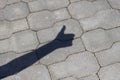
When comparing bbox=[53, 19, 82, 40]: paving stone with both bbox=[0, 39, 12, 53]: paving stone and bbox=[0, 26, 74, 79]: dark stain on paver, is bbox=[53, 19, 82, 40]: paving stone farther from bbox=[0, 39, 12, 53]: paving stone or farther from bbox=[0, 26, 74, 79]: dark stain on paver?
bbox=[0, 39, 12, 53]: paving stone

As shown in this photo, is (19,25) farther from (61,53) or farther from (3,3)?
(61,53)

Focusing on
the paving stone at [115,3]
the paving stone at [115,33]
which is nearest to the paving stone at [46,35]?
the paving stone at [115,33]

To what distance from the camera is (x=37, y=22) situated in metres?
3.81

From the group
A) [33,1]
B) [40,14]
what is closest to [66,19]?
[40,14]

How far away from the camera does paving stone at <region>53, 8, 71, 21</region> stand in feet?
12.6

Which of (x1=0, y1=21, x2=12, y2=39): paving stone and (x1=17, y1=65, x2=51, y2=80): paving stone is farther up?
(x1=0, y1=21, x2=12, y2=39): paving stone

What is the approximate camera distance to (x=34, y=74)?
327 cm

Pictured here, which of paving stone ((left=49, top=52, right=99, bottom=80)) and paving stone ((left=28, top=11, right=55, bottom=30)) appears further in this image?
paving stone ((left=28, top=11, right=55, bottom=30))

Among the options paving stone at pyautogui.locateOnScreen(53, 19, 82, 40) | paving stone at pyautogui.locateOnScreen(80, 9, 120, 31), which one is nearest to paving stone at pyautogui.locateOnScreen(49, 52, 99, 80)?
paving stone at pyautogui.locateOnScreen(53, 19, 82, 40)

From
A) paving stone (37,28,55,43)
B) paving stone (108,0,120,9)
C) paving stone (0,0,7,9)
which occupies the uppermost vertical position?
paving stone (108,0,120,9)

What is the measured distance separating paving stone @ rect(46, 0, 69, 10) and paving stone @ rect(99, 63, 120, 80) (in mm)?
1302

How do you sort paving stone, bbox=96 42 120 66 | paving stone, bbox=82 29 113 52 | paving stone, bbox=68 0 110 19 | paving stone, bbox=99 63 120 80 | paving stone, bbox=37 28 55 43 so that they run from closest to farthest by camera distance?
paving stone, bbox=99 63 120 80 < paving stone, bbox=96 42 120 66 < paving stone, bbox=82 29 113 52 < paving stone, bbox=37 28 55 43 < paving stone, bbox=68 0 110 19

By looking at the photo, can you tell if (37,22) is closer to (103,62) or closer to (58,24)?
(58,24)

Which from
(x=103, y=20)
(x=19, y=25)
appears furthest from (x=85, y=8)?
(x=19, y=25)
